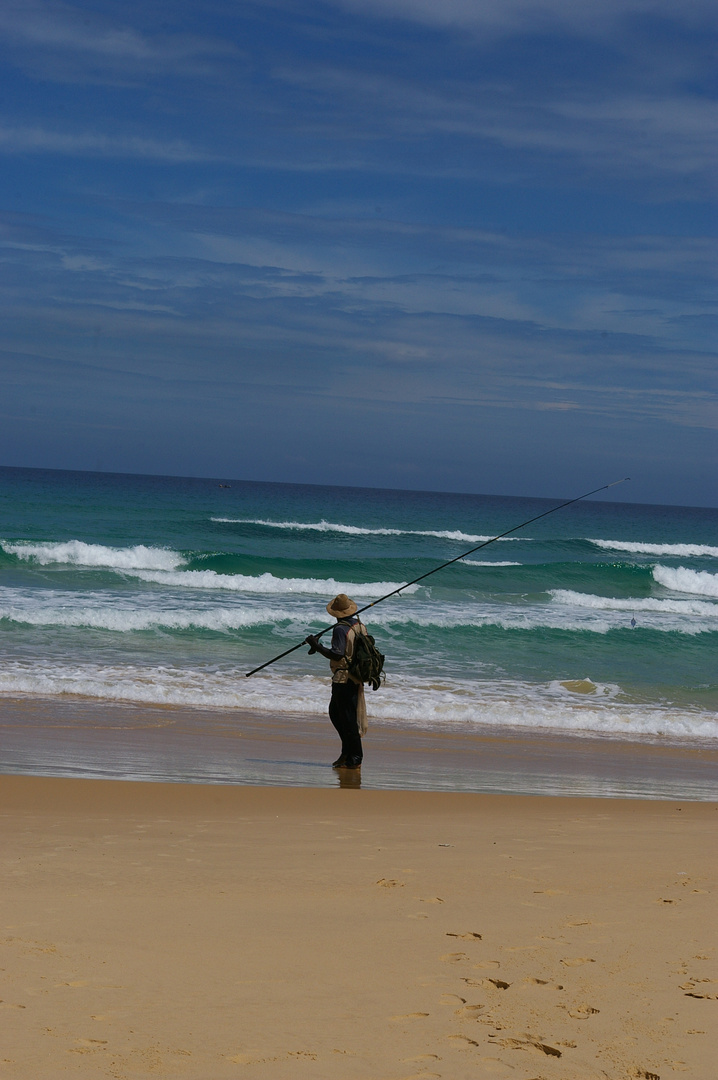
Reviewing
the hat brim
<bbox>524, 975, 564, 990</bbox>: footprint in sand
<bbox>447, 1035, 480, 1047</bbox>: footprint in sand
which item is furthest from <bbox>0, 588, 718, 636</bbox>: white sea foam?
<bbox>447, 1035, 480, 1047</bbox>: footprint in sand

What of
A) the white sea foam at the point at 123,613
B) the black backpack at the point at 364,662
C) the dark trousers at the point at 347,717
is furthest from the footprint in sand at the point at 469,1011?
the white sea foam at the point at 123,613

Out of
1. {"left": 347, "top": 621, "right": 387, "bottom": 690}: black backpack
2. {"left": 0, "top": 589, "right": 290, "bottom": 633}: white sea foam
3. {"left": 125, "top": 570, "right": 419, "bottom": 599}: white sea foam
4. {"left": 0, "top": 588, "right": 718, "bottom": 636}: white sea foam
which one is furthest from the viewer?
{"left": 125, "top": 570, "right": 419, "bottom": 599}: white sea foam

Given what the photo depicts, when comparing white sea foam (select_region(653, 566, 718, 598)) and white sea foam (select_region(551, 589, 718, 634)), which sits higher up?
white sea foam (select_region(653, 566, 718, 598))

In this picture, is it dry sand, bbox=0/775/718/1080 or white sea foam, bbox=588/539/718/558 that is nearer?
dry sand, bbox=0/775/718/1080

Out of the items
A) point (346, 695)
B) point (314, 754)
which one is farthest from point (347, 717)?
point (314, 754)

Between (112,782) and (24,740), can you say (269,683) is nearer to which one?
(24,740)

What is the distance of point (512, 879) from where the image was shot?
443 centimetres

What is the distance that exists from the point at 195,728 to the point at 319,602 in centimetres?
1081

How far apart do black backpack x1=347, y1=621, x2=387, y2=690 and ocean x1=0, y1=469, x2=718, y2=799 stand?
7.90ft

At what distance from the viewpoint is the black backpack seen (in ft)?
24.0

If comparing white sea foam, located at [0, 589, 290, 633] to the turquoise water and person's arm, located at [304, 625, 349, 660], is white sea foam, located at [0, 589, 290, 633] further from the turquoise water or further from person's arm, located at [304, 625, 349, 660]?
person's arm, located at [304, 625, 349, 660]

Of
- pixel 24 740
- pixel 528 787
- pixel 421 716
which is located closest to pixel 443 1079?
pixel 528 787

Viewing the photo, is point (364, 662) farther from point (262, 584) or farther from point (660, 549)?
point (660, 549)

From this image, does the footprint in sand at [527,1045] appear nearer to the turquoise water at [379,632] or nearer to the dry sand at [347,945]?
the dry sand at [347,945]
